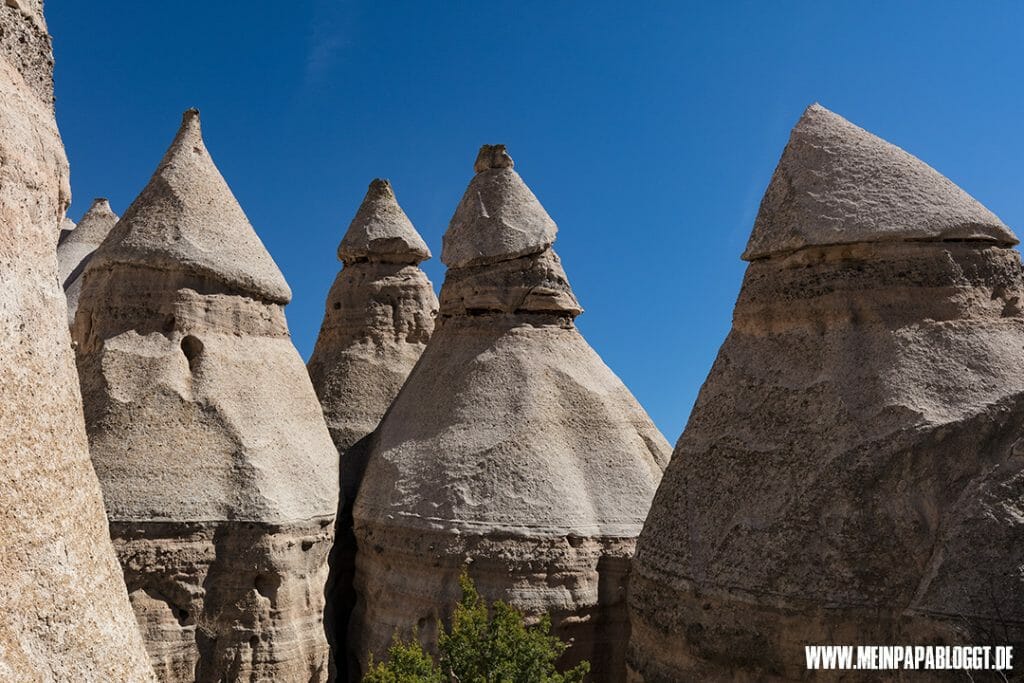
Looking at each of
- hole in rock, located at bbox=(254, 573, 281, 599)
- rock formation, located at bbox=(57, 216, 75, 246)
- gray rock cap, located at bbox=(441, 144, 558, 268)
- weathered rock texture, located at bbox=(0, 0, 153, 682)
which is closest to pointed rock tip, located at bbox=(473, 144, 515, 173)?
gray rock cap, located at bbox=(441, 144, 558, 268)

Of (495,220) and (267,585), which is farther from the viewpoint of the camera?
(495,220)

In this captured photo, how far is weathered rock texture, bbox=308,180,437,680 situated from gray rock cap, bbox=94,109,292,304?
302 cm

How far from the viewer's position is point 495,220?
1380cm

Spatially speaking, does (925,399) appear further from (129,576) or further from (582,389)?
(129,576)

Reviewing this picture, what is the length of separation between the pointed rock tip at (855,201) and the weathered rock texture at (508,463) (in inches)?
159

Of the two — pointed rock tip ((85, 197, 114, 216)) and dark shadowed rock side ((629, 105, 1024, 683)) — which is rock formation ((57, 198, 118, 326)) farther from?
dark shadowed rock side ((629, 105, 1024, 683))

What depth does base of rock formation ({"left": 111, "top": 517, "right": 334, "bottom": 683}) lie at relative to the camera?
1039 cm

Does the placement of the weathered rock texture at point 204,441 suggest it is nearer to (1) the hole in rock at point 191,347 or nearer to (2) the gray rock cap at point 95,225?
(1) the hole in rock at point 191,347

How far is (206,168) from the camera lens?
521 inches

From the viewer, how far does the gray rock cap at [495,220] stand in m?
13.6

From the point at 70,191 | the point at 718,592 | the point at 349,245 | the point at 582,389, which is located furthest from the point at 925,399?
the point at 349,245

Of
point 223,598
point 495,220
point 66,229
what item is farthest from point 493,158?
point 66,229

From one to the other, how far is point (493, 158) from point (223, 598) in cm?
765

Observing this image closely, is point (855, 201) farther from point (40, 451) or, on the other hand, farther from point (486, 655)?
point (40, 451)
